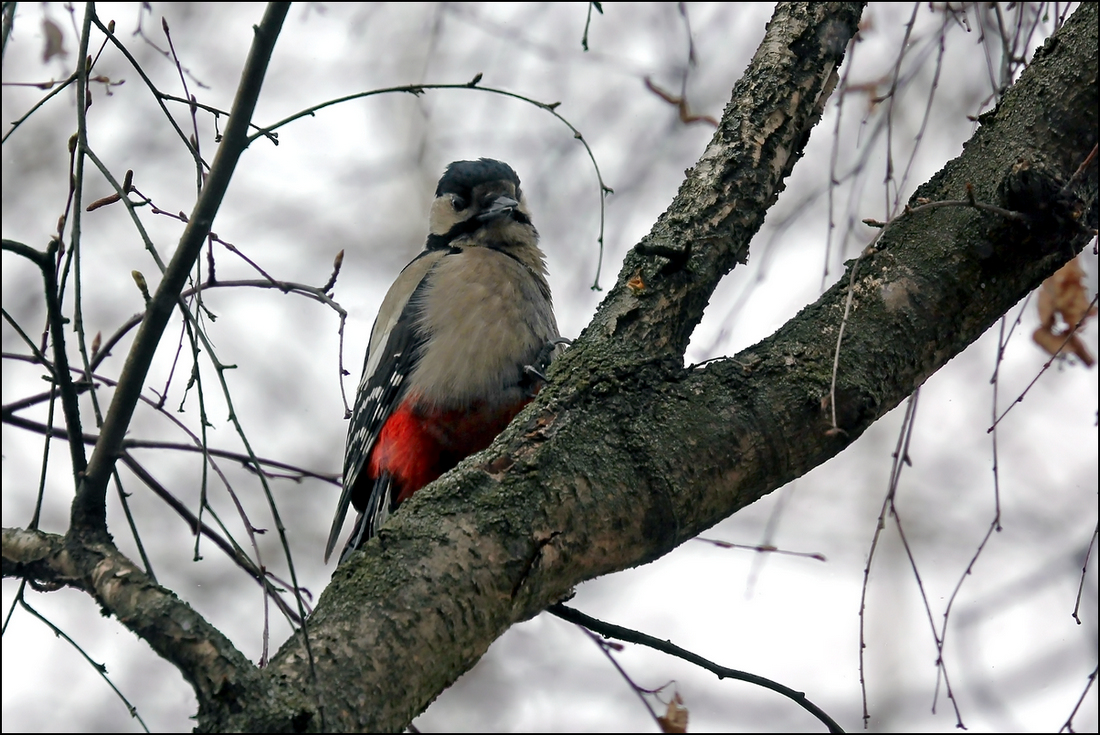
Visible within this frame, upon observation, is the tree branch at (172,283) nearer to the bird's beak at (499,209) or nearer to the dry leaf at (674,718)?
the dry leaf at (674,718)

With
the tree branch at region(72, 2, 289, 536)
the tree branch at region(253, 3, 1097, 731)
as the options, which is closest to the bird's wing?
the tree branch at region(253, 3, 1097, 731)

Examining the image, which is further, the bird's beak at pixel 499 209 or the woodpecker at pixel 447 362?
the bird's beak at pixel 499 209

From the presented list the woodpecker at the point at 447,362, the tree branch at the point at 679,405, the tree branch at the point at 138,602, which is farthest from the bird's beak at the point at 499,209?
the tree branch at the point at 138,602

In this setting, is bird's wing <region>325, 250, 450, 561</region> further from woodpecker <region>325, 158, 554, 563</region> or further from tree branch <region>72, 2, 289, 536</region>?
tree branch <region>72, 2, 289, 536</region>

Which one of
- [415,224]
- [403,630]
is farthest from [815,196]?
[415,224]

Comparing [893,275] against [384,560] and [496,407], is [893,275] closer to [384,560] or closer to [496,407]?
[384,560]

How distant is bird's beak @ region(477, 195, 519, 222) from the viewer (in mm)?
4715

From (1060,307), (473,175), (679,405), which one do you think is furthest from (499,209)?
A: (679,405)

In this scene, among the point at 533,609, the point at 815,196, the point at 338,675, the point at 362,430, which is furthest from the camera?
the point at 362,430

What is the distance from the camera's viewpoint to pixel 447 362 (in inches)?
162

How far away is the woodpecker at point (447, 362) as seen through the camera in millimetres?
4008

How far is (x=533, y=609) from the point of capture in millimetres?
2113

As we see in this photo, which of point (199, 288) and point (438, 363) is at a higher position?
point (438, 363)

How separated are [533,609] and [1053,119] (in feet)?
5.32
